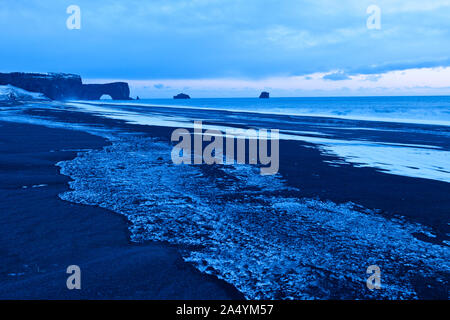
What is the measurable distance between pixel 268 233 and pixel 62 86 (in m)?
174

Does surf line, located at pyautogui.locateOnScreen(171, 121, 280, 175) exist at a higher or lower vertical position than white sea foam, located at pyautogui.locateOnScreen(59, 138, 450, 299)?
higher

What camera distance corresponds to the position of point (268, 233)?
512 centimetres

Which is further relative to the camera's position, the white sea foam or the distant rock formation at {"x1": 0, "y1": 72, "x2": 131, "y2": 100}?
the distant rock formation at {"x1": 0, "y1": 72, "x2": 131, "y2": 100}

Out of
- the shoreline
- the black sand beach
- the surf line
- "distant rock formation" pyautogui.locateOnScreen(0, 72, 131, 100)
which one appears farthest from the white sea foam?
"distant rock formation" pyautogui.locateOnScreen(0, 72, 131, 100)

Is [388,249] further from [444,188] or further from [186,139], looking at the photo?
[186,139]

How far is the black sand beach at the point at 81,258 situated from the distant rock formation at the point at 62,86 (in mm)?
140562

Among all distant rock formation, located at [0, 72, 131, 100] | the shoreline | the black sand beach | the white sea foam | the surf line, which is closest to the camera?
the black sand beach

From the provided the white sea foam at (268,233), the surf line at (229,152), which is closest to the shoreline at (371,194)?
the white sea foam at (268,233)

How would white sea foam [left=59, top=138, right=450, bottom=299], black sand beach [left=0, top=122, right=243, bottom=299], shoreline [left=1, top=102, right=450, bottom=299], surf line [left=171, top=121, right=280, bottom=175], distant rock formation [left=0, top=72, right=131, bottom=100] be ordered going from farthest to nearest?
1. distant rock formation [left=0, top=72, right=131, bottom=100]
2. surf line [left=171, top=121, right=280, bottom=175]
3. shoreline [left=1, top=102, right=450, bottom=299]
4. white sea foam [left=59, top=138, right=450, bottom=299]
5. black sand beach [left=0, top=122, right=243, bottom=299]

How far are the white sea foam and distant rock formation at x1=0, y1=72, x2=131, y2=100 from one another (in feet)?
459

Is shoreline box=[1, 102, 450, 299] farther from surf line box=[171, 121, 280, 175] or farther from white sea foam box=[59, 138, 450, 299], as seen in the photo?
surf line box=[171, 121, 280, 175]

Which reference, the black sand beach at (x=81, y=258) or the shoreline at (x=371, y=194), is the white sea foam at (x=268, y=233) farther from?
the black sand beach at (x=81, y=258)

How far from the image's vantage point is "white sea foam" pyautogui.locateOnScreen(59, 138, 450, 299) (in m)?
3.82

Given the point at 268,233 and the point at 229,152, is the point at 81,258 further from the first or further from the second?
the point at 229,152
